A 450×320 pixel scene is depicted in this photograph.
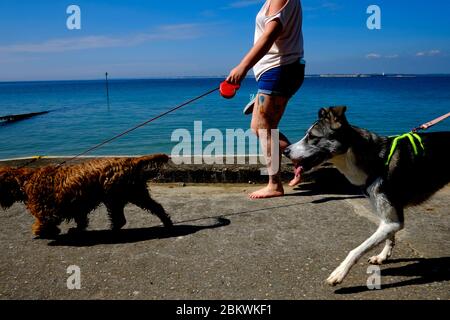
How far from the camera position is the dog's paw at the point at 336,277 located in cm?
271

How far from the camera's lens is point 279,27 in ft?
13.2

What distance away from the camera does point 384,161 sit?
2988 mm

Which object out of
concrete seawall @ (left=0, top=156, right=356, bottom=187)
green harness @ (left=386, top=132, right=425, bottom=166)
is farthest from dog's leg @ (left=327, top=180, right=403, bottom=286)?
concrete seawall @ (left=0, top=156, right=356, bottom=187)

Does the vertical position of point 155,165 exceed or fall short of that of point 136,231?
it exceeds it

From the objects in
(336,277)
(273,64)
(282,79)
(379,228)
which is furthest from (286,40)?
(336,277)

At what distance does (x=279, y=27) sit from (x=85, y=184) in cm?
282

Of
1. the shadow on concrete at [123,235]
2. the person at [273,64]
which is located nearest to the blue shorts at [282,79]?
the person at [273,64]

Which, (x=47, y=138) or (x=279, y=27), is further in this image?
(x=47, y=138)

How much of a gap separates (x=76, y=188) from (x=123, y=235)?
78cm

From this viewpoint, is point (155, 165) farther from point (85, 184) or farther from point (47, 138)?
point (47, 138)

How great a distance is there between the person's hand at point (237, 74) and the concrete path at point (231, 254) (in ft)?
5.54

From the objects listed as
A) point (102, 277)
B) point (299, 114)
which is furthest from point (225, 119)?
point (102, 277)
